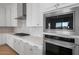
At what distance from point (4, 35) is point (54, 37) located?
3296mm

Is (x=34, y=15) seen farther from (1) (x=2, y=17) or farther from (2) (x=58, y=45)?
(1) (x=2, y=17)

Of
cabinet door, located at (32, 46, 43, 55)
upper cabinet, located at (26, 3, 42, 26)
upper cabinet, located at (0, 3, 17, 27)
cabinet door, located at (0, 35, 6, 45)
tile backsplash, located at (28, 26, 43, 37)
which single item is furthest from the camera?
upper cabinet, located at (0, 3, 17, 27)

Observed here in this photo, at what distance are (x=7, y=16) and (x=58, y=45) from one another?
11.9 feet

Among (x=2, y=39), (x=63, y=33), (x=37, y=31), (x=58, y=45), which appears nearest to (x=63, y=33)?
(x=63, y=33)

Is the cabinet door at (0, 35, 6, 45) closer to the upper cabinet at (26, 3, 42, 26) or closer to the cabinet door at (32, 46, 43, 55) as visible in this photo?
the upper cabinet at (26, 3, 42, 26)

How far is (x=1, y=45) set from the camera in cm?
416

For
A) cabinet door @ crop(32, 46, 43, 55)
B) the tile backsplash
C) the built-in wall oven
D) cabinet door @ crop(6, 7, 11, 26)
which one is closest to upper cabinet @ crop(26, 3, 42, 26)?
the tile backsplash

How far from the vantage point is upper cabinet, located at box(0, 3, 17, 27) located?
14.4 feet

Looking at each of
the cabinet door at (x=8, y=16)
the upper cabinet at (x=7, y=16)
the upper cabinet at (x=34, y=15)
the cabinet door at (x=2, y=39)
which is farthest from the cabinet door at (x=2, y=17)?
the upper cabinet at (x=34, y=15)

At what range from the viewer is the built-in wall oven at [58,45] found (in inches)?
38.1

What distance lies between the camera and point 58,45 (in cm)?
116

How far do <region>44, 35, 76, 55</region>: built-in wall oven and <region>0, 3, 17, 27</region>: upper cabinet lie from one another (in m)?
3.12

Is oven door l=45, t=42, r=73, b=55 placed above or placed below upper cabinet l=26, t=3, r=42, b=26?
below
